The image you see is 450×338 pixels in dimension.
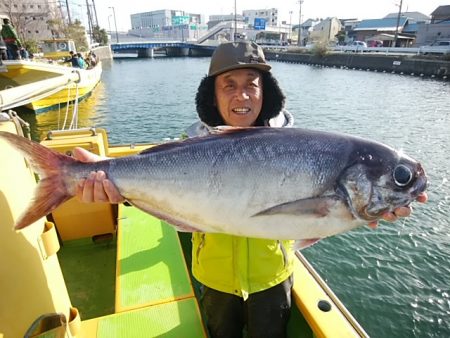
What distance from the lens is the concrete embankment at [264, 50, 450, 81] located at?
130 ft

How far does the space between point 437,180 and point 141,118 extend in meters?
17.7

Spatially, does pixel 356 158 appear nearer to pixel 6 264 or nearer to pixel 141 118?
pixel 6 264

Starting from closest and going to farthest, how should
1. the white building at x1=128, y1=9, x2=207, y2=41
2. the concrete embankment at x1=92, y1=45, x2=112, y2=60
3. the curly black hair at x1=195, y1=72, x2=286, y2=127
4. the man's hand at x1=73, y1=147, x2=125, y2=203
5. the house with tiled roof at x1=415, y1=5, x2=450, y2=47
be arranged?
the man's hand at x1=73, y1=147, x2=125, y2=203, the curly black hair at x1=195, y1=72, x2=286, y2=127, the house with tiled roof at x1=415, y1=5, x2=450, y2=47, the concrete embankment at x1=92, y1=45, x2=112, y2=60, the white building at x1=128, y1=9, x2=207, y2=41

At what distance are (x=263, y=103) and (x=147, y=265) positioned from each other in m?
2.51

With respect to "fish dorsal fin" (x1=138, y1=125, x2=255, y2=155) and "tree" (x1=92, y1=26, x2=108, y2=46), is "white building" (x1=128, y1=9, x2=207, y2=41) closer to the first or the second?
"tree" (x1=92, y1=26, x2=108, y2=46)

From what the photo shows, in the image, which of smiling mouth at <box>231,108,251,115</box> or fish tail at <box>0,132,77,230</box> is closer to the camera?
fish tail at <box>0,132,77,230</box>

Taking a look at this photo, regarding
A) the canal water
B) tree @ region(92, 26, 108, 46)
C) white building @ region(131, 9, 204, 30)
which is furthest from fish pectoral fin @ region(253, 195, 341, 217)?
white building @ region(131, 9, 204, 30)

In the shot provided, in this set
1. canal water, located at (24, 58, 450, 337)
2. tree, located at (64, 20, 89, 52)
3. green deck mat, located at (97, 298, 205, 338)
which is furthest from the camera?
tree, located at (64, 20, 89, 52)

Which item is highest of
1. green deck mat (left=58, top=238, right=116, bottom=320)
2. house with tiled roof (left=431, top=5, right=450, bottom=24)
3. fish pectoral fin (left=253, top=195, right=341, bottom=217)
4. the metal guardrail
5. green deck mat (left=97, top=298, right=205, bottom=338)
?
house with tiled roof (left=431, top=5, right=450, bottom=24)

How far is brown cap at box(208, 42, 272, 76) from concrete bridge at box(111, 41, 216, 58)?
284ft

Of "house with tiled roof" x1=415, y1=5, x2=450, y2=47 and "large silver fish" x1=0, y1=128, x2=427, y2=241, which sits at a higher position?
"house with tiled roof" x1=415, y1=5, x2=450, y2=47

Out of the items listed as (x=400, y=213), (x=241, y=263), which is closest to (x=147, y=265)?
(x=241, y=263)

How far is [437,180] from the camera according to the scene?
1159 cm

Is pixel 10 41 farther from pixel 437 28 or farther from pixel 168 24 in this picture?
pixel 168 24
